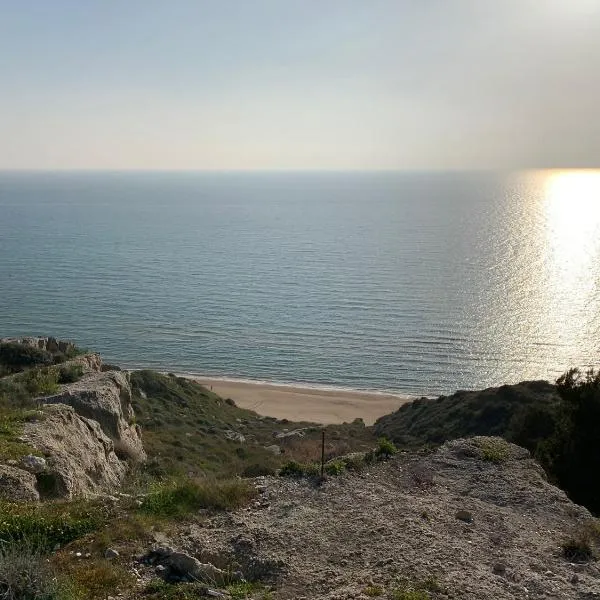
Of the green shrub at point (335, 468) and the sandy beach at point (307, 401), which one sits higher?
the green shrub at point (335, 468)

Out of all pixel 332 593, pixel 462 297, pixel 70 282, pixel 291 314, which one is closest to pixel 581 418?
pixel 332 593

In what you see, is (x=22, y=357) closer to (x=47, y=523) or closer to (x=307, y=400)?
(x=47, y=523)

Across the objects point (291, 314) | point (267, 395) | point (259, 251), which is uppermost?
point (259, 251)

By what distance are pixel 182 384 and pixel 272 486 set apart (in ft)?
97.6

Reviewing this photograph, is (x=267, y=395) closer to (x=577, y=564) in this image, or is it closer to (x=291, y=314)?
(x=291, y=314)

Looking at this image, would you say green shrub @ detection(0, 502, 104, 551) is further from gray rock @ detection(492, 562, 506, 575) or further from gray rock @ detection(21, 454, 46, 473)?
gray rock @ detection(492, 562, 506, 575)

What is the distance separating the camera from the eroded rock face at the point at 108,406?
2083 cm

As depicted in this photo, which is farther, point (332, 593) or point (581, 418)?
point (581, 418)

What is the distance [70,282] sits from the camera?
77438mm

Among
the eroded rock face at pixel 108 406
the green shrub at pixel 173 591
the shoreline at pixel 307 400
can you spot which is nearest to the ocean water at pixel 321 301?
the shoreline at pixel 307 400

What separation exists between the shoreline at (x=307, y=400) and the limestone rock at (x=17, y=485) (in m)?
30.0

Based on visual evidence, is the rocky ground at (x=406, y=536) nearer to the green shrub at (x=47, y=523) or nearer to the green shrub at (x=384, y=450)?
the green shrub at (x=384, y=450)

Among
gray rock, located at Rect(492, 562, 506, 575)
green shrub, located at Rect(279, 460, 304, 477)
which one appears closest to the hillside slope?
green shrub, located at Rect(279, 460, 304, 477)

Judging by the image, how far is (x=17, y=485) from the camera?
12734mm
